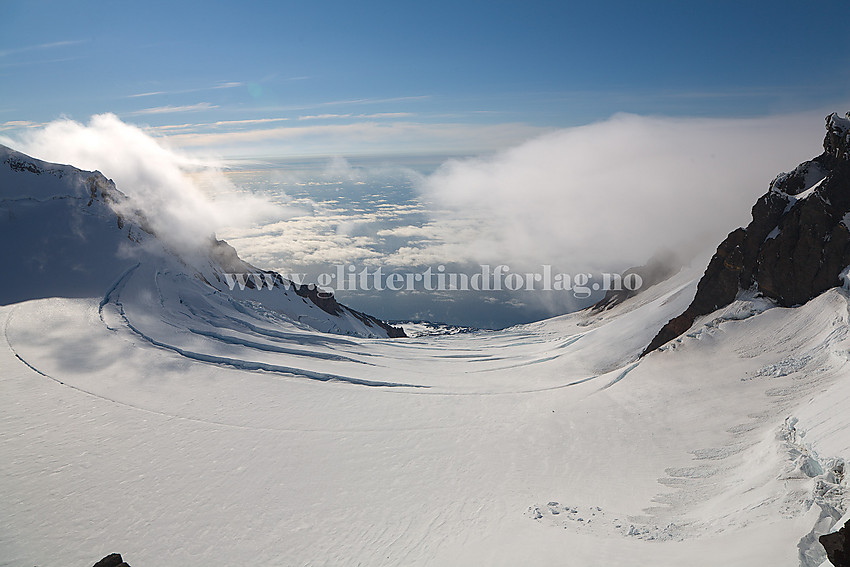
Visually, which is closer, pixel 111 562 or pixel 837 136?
pixel 111 562

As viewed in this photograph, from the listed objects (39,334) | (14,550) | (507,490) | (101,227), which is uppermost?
(101,227)

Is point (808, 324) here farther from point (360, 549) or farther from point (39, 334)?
point (39, 334)

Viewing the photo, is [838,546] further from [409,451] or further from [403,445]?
[403,445]

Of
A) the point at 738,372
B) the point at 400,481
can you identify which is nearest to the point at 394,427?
the point at 400,481

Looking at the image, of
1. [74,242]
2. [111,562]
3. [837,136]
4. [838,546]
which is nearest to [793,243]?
[837,136]

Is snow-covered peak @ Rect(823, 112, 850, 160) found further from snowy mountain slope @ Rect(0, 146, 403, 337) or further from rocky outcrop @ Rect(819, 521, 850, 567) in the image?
snowy mountain slope @ Rect(0, 146, 403, 337)

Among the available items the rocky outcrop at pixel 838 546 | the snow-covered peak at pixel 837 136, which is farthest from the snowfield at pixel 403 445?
the snow-covered peak at pixel 837 136

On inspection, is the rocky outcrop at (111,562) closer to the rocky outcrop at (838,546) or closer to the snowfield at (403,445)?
the snowfield at (403,445)
